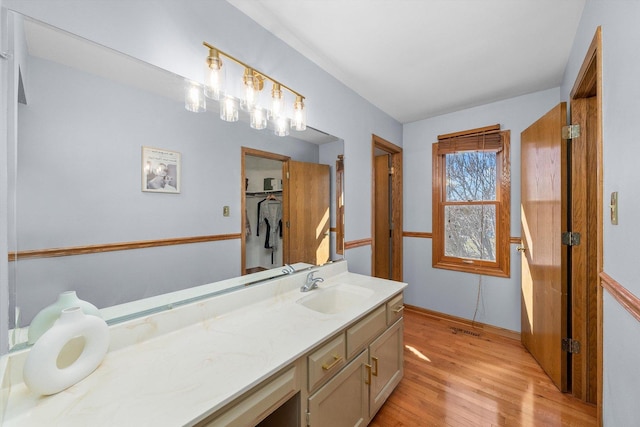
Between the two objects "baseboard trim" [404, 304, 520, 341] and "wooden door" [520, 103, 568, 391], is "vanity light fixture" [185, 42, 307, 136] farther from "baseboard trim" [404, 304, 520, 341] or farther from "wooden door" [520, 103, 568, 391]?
"baseboard trim" [404, 304, 520, 341]

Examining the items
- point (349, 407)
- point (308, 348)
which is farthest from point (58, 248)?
point (349, 407)

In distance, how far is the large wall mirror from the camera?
79 centimetres

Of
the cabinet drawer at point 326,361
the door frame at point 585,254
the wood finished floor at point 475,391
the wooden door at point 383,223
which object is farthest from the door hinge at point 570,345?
the wooden door at point 383,223

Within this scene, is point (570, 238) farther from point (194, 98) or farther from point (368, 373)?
point (194, 98)

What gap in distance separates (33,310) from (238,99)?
1195 millimetres

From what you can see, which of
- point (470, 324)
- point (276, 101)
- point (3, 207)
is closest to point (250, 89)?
point (276, 101)

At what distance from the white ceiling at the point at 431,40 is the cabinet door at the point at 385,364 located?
6.34 ft

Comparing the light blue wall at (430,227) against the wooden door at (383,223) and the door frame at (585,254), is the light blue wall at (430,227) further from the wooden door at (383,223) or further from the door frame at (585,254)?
the door frame at (585,254)

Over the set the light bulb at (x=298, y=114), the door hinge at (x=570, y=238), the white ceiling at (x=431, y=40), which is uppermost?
the white ceiling at (x=431, y=40)

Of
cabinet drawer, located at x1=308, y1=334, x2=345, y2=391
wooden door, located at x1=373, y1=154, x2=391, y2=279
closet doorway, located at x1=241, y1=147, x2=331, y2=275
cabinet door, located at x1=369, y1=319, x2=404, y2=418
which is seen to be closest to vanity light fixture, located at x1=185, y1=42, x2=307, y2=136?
closet doorway, located at x1=241, y1=147, x2=331, y2=275

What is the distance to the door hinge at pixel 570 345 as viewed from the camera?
1710mm

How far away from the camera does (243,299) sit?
1324 mm

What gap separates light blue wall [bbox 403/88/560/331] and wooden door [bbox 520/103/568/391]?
0.18m

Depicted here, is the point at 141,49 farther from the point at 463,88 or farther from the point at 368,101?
A: the point at 463,88
